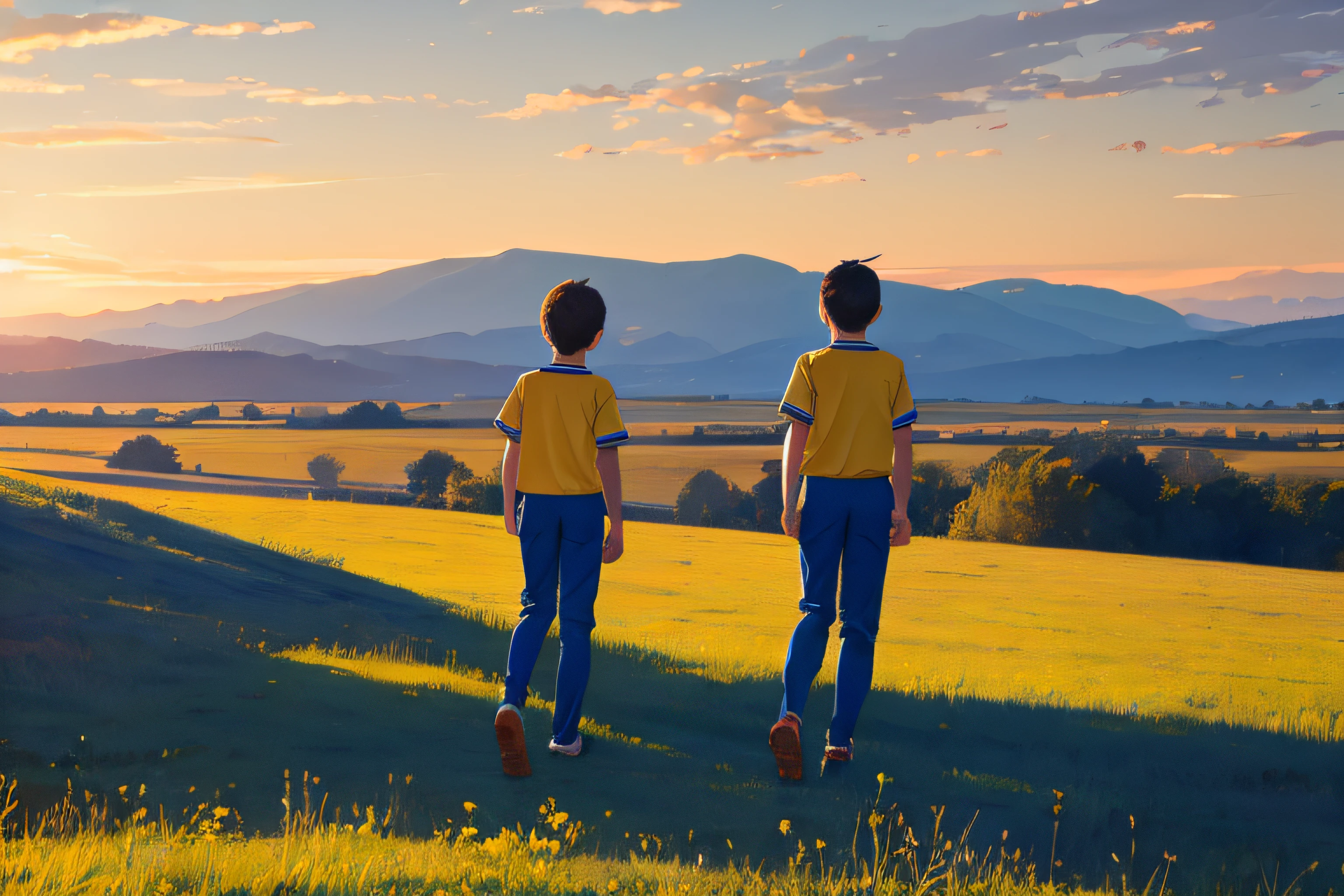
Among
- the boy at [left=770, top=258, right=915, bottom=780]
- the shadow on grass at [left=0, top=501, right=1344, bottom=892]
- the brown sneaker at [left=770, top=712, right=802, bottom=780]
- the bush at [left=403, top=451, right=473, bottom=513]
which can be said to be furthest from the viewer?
the bush at [left=403, top=451, right=473, bottom=513]

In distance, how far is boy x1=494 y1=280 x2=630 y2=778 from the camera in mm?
6184

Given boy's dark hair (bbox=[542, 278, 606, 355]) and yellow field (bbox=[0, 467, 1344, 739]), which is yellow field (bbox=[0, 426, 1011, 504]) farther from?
boy's dark hair (bbox=[542, 278, 606, 355])

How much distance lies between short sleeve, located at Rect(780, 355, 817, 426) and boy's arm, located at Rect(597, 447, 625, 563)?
1.13 meters

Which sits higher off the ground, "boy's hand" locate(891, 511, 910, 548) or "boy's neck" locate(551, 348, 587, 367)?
"boy's neck" locate(551, 348, 587, 367)

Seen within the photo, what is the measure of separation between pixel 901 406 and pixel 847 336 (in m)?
0.58

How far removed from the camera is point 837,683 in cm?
643

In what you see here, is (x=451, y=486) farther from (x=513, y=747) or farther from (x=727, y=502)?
(x=513, y=747)

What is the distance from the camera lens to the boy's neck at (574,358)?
632 centimetres

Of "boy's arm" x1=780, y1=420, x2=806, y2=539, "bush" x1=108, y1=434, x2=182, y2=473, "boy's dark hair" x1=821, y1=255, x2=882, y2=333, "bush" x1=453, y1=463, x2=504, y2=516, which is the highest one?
"boy's dark hair" x1=821, y1=255, x2=882, y2=333

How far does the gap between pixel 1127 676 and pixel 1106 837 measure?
10.3m

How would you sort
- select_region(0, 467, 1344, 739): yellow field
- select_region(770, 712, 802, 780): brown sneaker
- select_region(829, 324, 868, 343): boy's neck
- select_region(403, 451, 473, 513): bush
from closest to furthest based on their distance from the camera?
select_region(770, 712, 802, 780): brown sneaker < select_region(829, 324, 868, 343): boy's neck < select_region(0, 467, 1344, 739): yellow field < select_region(403, 451, 473, 513): bush

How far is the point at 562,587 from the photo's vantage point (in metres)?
6.32

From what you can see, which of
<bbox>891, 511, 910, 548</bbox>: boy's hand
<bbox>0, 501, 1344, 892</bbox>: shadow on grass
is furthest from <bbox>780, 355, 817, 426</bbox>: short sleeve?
<bbox>0, 501, 1344, 892</bbox>: shadow on grass

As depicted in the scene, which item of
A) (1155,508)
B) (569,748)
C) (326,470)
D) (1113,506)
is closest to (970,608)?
(569,748)
